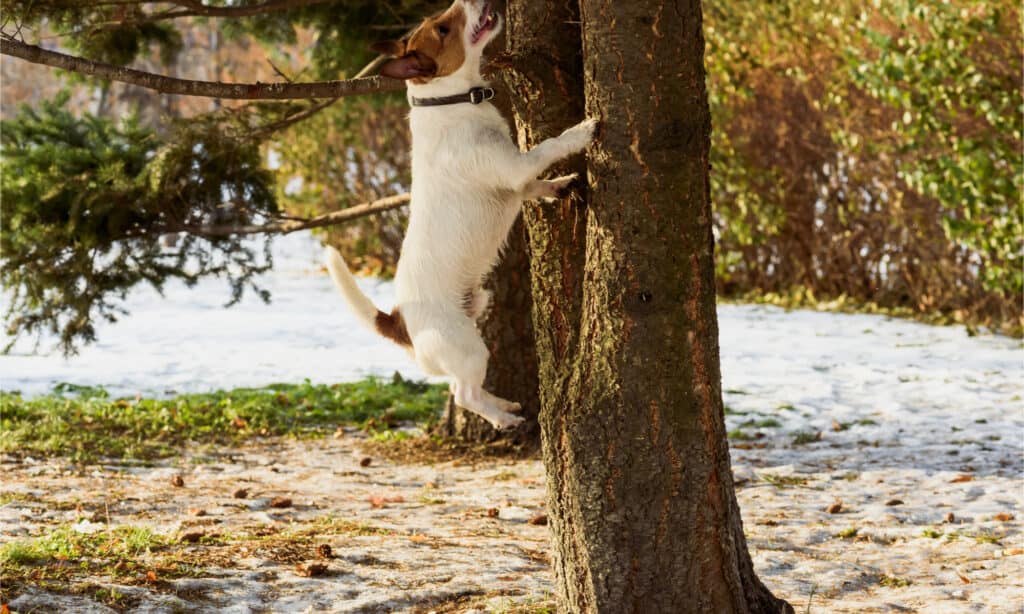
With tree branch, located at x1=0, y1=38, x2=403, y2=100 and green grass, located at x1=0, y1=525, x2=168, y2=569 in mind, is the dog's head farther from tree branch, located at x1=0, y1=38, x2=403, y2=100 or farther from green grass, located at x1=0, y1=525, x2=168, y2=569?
green grass, located at x1=0, y1=525, x2=168, y2=569

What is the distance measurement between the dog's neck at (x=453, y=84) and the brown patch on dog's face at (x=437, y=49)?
0.05 feet

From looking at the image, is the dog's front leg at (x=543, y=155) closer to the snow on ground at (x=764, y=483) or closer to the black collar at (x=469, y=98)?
the black collar at (x=469, y=98)

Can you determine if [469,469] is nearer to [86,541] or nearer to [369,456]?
[369,456]

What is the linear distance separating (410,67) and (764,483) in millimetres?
3206

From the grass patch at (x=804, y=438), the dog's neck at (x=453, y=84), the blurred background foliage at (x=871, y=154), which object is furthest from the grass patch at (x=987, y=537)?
the blurred background foliage at (x=871, y=154)

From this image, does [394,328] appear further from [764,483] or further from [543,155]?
[764,483]

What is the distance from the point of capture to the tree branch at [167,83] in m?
3.52

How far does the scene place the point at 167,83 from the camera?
12.0 ft

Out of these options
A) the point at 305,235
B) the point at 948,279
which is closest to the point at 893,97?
the point at 948,279

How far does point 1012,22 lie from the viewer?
8922 mm

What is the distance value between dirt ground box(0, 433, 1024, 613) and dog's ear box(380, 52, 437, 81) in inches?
67.5

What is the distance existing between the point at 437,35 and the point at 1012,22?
6.83 meters

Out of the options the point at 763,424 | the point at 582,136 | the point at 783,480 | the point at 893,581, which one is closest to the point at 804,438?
the point at 763,424

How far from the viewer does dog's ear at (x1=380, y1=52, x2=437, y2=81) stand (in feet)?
11.4
